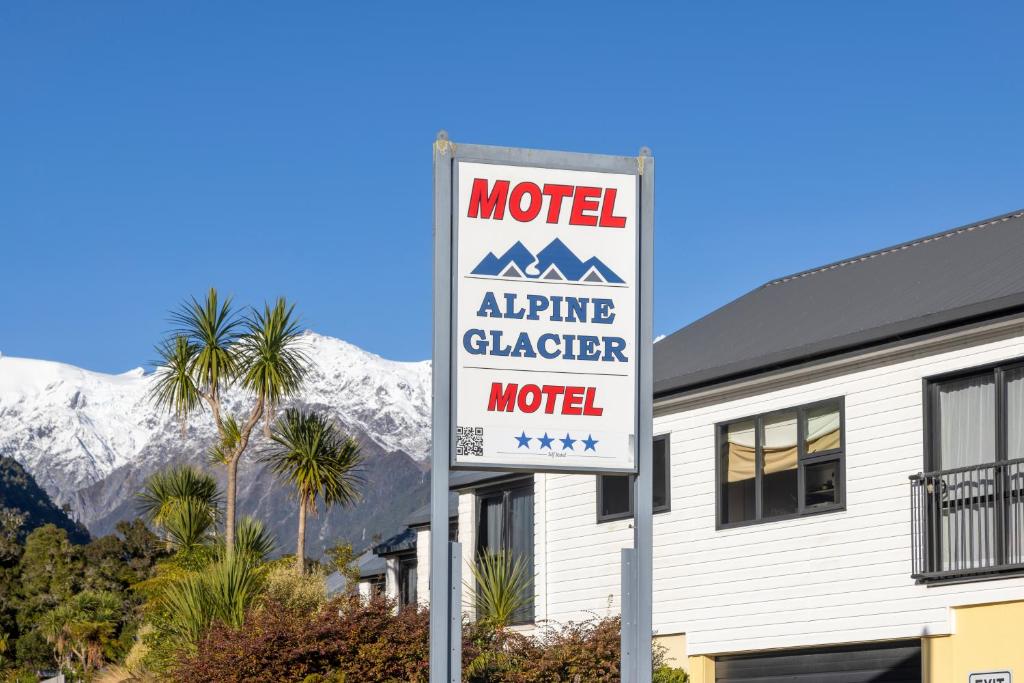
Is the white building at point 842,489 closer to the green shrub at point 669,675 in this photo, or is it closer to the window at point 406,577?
the green shrub at point 669,675

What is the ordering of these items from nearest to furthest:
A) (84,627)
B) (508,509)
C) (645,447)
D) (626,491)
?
(645,447), (626,491), (508,509), (84,627)

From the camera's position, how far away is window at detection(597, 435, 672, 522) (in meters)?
24.1

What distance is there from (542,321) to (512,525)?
1729cm

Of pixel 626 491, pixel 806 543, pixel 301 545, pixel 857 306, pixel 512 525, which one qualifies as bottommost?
pixel 806 543

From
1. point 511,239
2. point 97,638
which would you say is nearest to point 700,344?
point 511,239

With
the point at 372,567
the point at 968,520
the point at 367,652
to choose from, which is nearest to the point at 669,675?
the point at 367,652

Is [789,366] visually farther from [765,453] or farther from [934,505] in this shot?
[934,505]

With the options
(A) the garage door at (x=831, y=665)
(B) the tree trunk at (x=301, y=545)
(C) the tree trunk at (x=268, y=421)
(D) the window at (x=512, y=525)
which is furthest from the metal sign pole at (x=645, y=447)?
(C) the tree trunk at (x=268, y=421)

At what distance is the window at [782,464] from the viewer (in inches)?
844

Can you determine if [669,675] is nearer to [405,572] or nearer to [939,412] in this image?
[939,412]

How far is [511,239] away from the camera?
11.7 m

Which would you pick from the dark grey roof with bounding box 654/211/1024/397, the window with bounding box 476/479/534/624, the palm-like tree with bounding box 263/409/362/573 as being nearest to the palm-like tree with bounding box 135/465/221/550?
the palm-like tree with bounding box 263/409/362/573

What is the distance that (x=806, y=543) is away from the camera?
70.6 feet

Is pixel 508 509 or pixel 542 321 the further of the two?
pixel 508 509
